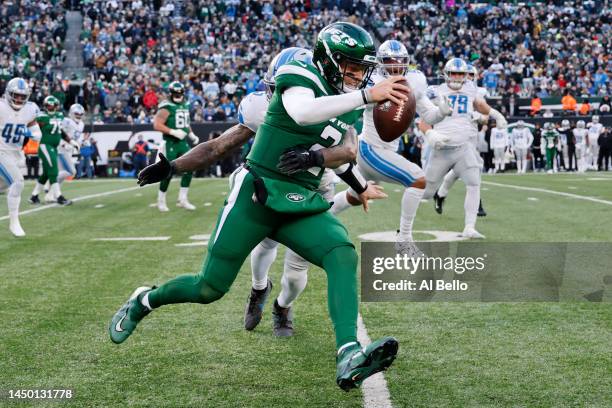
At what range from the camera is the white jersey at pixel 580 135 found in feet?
83.7

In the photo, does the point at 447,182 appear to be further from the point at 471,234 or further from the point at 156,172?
the point at 156,172

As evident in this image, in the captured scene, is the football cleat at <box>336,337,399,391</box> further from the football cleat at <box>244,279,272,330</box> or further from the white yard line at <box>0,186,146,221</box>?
the white yard line at <box>0,186,146,221</box>

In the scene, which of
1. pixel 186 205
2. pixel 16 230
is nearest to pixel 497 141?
pixel 186 205

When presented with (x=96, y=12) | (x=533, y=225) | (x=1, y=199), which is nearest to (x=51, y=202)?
(x=1, y=199)

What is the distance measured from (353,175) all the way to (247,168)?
0.75m

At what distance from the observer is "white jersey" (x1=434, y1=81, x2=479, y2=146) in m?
8.91

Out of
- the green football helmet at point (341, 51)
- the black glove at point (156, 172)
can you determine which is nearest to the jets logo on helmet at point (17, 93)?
the black glove at point (156, 172)

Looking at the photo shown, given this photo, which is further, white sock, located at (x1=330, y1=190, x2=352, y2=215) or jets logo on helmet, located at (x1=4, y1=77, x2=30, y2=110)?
jets logo on helmet, located at (x1=4, y1=77, x2=30, y2=110)

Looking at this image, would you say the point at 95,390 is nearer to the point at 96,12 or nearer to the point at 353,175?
the point at 353,175

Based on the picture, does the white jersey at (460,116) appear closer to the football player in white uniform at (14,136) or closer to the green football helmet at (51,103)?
the football player in white uniform at (14,136)

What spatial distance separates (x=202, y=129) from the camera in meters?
26.1

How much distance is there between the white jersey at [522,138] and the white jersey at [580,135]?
1.49 m

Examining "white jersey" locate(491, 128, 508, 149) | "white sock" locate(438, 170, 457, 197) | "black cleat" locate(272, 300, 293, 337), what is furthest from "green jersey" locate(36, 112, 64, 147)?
"white jersey" locate(491, 128, 508, 149)

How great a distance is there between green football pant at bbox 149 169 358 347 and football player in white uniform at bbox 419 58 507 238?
→ 5141mm
